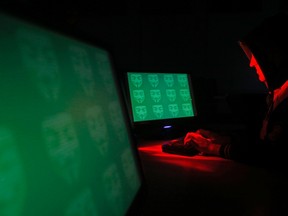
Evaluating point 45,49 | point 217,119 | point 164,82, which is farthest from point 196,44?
point 45,49

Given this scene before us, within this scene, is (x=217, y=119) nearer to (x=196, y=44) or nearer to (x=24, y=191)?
(x=196, y=44)

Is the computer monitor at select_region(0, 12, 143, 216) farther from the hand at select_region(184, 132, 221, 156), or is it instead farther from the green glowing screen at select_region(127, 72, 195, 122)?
the green glowing screen at select_region(127, 72, 195, 122)

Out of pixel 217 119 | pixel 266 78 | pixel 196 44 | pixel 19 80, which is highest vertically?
pixel 196 44

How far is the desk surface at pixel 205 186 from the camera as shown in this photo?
2.51 ft

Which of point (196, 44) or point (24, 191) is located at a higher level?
point (196, 44)

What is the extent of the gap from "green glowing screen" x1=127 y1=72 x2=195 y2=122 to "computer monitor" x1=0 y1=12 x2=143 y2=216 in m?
1.10

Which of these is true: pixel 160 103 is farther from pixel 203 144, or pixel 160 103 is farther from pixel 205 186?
pixel 205 186

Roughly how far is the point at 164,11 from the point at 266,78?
216 centimetres

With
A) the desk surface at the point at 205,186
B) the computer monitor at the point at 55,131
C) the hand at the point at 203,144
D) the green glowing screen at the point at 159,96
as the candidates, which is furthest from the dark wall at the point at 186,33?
the computer monitor at the point at 55,131

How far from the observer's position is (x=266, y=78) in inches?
69.9

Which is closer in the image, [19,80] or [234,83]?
[19,80]

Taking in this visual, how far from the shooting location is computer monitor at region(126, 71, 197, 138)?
1700 mm

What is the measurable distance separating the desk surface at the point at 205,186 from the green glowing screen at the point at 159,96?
16.3 inches

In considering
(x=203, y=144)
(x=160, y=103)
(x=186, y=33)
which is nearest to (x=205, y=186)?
(x=203, y=144)
